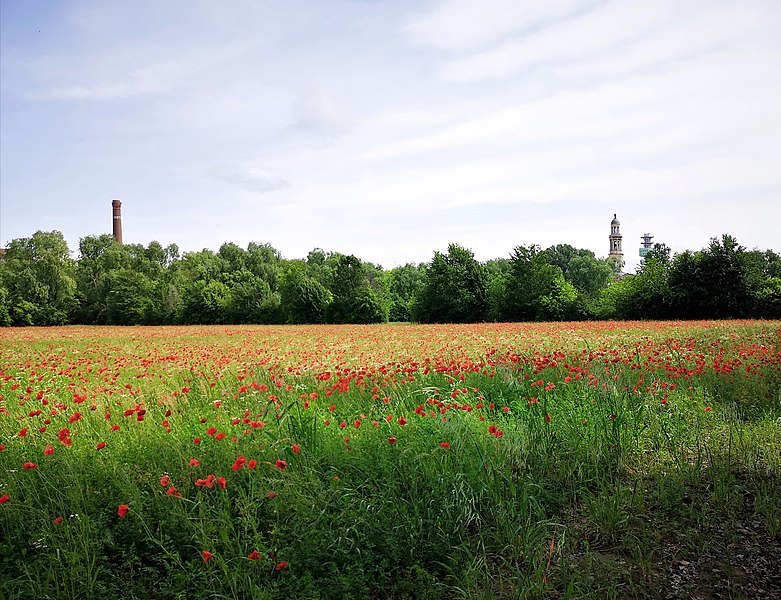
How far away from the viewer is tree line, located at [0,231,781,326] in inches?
1133

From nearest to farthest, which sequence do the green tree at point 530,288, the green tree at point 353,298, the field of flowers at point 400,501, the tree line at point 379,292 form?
the field of flowers at point 400,501 < the tree line at point 379,292 < the green tree at point 530,288 < the green tree at point 353,298

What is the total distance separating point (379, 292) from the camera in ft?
139

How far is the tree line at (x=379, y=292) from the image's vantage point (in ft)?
94.4

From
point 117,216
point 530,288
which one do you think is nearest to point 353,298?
point 530,288

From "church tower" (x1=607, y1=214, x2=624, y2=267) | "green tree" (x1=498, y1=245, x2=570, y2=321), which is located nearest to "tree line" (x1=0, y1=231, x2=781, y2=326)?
"green tree" (x1=498, y1=245, x2=570, y2=321)

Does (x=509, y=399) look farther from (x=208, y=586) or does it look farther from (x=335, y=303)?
(x=335, y=303)

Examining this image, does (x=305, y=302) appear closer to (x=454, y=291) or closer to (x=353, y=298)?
(x=353, y=298)

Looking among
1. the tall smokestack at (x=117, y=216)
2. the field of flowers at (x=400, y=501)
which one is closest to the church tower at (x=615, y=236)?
the tall smokestack at (x=117, y=216)

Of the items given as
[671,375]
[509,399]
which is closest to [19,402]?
[509,399]

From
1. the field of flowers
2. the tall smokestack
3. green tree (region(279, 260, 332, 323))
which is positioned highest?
the tall smokestack

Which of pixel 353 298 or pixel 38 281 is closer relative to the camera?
pixel 353 298

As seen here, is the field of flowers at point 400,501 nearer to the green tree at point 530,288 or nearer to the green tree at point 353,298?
the green tree at point 530,288

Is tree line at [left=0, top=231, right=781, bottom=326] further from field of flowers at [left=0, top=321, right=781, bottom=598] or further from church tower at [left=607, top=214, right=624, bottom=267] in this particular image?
church tower at [left=607, top=214, right=624, bottom=267]

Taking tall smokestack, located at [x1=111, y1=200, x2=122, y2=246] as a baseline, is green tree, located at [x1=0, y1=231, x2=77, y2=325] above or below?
below
